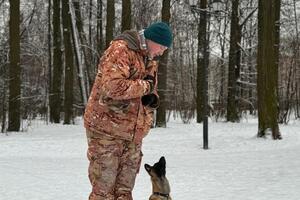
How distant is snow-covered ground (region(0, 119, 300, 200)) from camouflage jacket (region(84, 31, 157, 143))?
7.72 ft

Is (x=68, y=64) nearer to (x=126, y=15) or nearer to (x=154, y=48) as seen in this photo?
(x=126, y=15)

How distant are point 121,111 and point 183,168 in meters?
5.16

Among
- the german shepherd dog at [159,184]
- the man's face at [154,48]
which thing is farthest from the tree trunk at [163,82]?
the man's face at [154,48]

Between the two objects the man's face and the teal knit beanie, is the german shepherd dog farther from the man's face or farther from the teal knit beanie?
the teal knit beanie

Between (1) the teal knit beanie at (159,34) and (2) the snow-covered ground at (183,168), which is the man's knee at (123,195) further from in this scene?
(2) the snow-covered ground at (183,168)

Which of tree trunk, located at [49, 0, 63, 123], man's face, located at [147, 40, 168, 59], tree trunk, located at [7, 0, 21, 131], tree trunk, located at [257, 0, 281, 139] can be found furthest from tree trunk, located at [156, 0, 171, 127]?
man's face, located at [147, 40, 168, 59]

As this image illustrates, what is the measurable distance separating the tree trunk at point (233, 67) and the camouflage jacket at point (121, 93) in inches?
724

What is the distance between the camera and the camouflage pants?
3.94m

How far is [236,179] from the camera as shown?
25.0ft

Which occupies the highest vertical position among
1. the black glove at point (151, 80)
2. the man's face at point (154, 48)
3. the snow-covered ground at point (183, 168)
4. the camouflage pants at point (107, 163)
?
the man's face at point (154, 48)

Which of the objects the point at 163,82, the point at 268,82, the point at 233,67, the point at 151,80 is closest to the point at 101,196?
the point at 151,80

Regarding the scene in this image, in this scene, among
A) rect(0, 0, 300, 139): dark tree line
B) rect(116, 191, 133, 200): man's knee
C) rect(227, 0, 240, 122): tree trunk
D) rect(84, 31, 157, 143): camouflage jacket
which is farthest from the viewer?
rect(227, 0, 240, 122): tree trunk

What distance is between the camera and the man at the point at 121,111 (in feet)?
12.6

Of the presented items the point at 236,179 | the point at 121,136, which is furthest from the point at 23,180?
the point at 121,136
